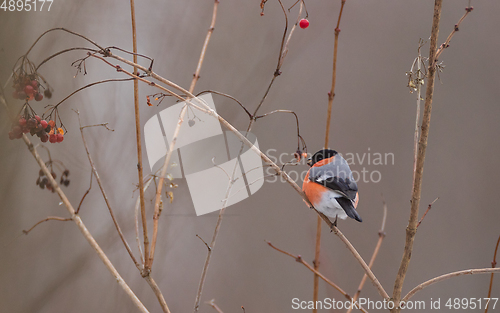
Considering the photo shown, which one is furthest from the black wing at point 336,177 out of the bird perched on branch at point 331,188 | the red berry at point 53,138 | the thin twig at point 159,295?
the red berry at point 53,138

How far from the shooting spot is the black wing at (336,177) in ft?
2.15

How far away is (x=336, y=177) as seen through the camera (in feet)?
2.21

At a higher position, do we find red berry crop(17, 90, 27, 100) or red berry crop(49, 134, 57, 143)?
red berry crop(17, 90, 27, 100)

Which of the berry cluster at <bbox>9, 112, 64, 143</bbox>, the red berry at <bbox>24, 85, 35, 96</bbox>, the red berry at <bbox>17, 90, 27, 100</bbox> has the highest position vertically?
the red berry at <bbox>24, 85, 35, 96</bbox>

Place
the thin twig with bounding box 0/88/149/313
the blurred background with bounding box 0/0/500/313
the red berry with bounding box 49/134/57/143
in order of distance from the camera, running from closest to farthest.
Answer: the thin twig with bounding box 0/88/149/313
the red berry with bounding box 49/134/57/143
the blurred background with bounding box 0/0/500/313

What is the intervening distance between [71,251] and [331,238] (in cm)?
84

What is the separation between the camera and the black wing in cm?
66

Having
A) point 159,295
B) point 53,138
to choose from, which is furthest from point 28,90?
point 159,295

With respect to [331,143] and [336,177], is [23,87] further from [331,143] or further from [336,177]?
[331,143]

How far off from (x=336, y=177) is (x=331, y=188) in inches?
1.3

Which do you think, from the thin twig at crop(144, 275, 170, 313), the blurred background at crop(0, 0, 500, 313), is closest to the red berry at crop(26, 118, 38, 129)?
the thin twig at crop(144, 275, 170, 313)

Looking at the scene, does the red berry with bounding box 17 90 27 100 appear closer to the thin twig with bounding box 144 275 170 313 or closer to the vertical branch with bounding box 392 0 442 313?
the thin twig with bounding box 144 275 170 313

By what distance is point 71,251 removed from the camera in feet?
3.23

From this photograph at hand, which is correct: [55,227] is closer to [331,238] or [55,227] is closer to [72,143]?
[72,143]
